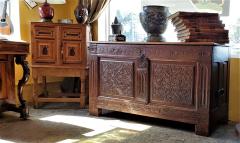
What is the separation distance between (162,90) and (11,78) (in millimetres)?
1593

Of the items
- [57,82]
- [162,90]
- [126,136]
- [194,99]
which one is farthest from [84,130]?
[57,82]

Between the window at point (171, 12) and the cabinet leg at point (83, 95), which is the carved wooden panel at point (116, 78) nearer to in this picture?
the cabinet leg at point (83, 95)

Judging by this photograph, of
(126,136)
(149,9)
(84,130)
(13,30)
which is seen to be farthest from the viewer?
(13,30)

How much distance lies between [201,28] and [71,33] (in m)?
1.52

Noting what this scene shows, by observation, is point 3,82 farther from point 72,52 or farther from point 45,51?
point 72,52

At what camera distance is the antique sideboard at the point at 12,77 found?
9.54 feet

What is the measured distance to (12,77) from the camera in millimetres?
3162

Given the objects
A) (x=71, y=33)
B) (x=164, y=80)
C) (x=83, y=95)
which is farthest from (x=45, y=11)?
(x=164, y=80)

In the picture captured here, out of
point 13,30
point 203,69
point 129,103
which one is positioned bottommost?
point 129,103

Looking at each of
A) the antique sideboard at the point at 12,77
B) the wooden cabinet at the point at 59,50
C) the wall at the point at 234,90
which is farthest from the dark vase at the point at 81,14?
the wall at the point at 234,90

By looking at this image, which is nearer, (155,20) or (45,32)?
(155,20)

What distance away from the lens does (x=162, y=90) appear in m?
2.71

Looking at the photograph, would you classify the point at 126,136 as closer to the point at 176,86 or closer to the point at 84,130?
the point at 84,130

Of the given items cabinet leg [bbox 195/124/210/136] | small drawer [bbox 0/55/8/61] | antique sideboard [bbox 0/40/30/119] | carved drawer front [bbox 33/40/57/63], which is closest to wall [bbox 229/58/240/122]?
cabinet leg [bbox 195/124/210/136]
